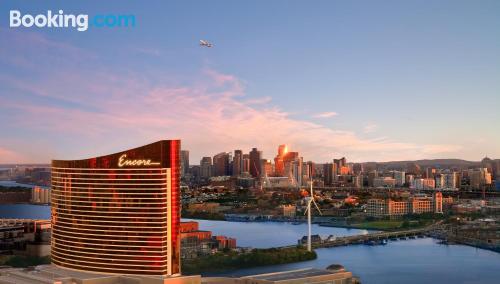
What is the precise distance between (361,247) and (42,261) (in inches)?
365

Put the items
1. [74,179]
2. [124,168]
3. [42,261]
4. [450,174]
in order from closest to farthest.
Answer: [124,168]
[74,179]
[42,261]
[450,174]

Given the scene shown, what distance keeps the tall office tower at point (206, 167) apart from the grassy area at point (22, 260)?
32706 millimetres

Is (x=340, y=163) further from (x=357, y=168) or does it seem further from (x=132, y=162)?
(x=132, y=162)

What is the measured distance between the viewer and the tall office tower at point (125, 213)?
9391 mm

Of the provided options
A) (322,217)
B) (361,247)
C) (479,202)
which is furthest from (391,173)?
(361,247)

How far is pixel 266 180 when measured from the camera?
4266cm

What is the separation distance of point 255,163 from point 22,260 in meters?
33.9

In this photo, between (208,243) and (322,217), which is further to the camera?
(322,217)

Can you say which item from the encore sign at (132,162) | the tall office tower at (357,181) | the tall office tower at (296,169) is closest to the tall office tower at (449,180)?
the tall office tower at (357,181)

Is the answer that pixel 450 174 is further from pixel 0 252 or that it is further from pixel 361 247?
pixel 0 252

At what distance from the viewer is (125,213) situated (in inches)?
381

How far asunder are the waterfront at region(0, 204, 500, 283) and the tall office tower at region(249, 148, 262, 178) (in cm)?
2205

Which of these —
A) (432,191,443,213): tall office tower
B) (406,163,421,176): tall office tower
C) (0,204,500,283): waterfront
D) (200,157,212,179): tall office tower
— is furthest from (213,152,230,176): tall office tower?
(0,204,500,283): waterfront

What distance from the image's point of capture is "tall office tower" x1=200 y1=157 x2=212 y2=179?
46.8 metres
